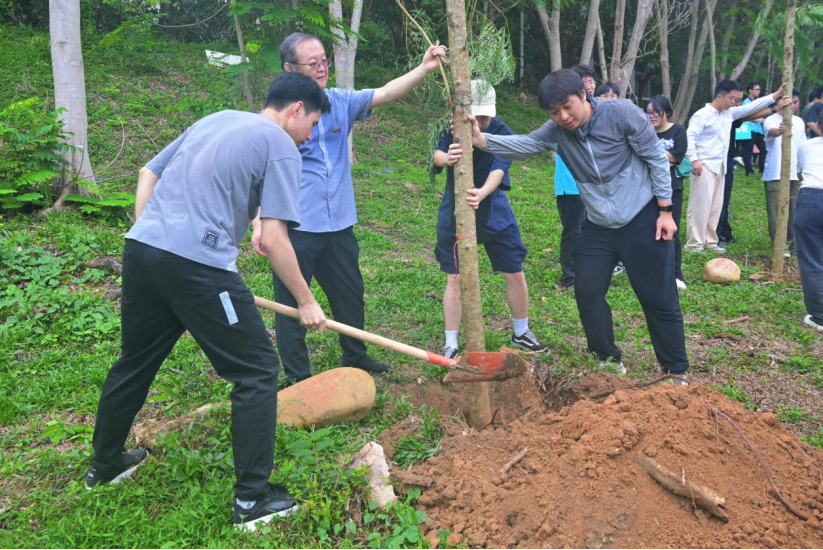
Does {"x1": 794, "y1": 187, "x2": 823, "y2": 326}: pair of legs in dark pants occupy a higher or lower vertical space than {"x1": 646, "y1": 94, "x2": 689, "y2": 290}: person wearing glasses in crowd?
lower

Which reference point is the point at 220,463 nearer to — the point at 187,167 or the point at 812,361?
the point at 187,167

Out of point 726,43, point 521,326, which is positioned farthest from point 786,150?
point 726,43

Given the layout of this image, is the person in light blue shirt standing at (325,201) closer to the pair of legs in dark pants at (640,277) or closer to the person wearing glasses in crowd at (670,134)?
the pair of legs in dark pants at (640,277)

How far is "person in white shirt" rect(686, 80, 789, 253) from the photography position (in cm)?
805

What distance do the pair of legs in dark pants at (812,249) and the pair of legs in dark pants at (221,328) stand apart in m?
5.04

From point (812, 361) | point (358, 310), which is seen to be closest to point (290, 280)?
point (358, 310)

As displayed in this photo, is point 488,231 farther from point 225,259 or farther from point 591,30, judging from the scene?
point 591,30

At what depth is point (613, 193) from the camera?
4.09 meters

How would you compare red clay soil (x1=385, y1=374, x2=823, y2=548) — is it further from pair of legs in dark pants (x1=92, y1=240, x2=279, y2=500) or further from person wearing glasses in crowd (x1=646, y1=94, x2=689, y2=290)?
person wearing glasses in crowd (x1=646, y1=94, x2=689, y2=290)

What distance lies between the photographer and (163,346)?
3.03 m

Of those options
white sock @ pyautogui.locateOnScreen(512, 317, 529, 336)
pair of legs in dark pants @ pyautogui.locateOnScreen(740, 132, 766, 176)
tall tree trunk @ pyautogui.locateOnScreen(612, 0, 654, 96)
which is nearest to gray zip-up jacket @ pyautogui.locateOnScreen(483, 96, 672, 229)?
white sock @ pyautogui.locateOnScreen(512, 317, 529, 336)

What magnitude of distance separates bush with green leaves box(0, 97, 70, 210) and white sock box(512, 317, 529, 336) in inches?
195

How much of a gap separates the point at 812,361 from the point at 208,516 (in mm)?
4484

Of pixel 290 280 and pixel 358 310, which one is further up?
pixel 290 280
